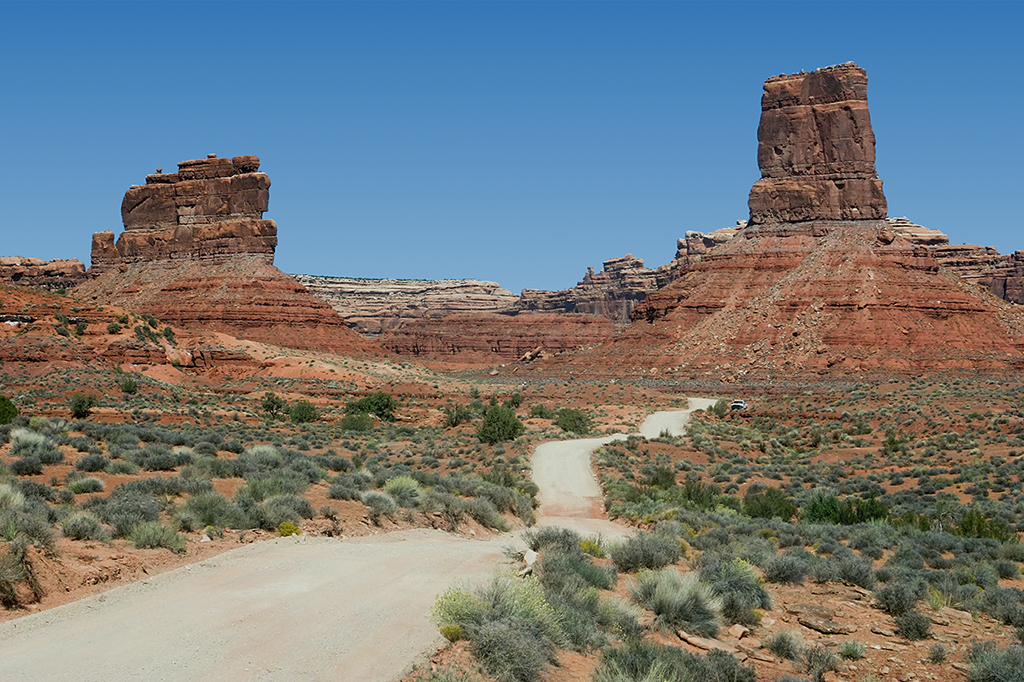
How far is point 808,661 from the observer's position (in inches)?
469

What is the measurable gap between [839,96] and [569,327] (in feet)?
189

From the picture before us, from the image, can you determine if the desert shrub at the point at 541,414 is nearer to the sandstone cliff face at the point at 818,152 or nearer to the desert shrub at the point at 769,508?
the desert shrub at the point at 769,508

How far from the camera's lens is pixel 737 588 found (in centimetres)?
1370

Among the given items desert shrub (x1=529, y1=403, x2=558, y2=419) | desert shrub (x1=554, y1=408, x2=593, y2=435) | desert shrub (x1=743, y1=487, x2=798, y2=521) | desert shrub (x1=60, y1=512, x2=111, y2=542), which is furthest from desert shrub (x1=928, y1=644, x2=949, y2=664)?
desert shrub (x1=529, y1=403, x2=558, y2=419)

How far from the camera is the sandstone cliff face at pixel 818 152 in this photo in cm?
9088

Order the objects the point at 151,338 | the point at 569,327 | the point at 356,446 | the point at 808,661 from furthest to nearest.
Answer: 1. the point at 569,327
2. the point at 151,338
3. the point at 356,446
4. the point at 808,661

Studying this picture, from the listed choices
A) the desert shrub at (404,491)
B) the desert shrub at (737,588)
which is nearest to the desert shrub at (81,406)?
the desert shrub at (404,491)

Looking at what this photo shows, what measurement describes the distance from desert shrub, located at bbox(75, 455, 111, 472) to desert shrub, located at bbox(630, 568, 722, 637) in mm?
10266

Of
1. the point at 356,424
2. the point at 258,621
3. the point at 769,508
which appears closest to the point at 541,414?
the point at 356,424

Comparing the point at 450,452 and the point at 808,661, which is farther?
the point at 450,452

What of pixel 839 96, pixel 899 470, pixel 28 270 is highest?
pixel 839 96

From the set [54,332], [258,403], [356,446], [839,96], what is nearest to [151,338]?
[54,332]

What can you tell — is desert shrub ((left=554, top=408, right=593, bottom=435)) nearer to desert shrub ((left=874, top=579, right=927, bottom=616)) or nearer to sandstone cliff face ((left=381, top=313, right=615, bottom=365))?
desert shrub ((left=874, top=579, right=927, bottom=616))

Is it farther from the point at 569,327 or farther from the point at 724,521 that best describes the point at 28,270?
the point at 724,521
